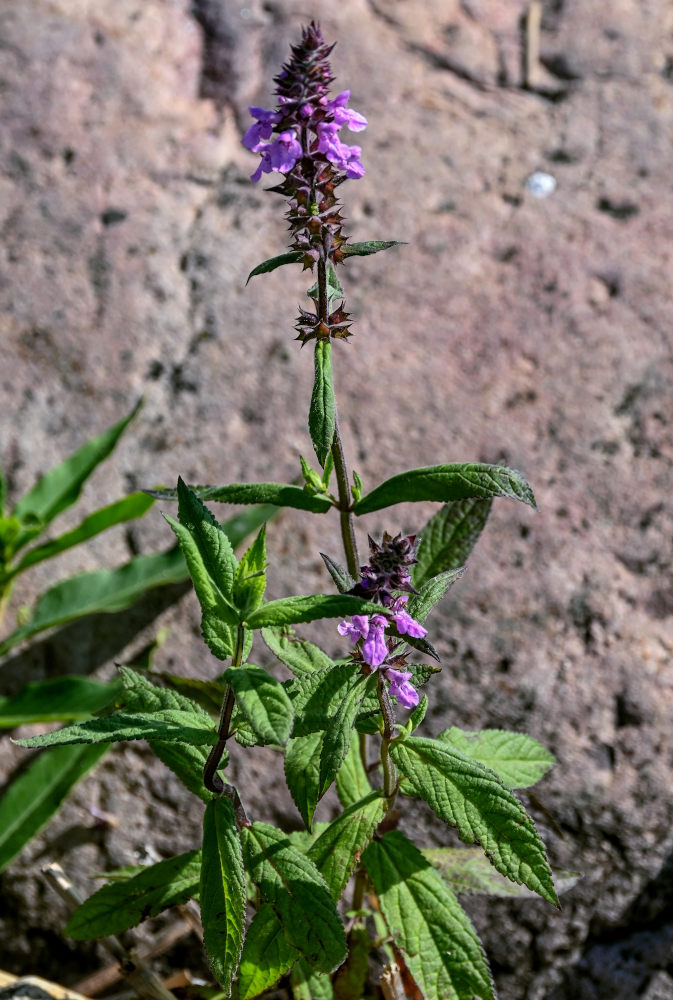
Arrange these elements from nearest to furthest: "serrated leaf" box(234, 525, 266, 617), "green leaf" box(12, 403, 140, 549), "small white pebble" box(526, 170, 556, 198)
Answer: "serrated leaf" box(234, 525, 266, 617)
"green leaf" box(12, 403, 140, 549)
"small white pebble" box(526, 170, 556, 198)

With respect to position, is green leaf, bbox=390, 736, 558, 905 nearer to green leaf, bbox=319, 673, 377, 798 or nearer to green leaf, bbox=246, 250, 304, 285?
green leaf, bbox=319, 673, 377, 798

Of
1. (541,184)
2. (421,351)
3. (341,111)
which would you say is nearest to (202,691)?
(341,111)

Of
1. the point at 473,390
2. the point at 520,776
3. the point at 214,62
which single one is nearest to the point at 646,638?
the point at 520,776

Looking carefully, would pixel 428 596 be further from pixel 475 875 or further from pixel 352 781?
pixel 475 875

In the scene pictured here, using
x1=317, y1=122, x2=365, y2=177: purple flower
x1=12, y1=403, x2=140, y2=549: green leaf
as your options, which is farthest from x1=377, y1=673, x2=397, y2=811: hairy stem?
x1=12, y1=403, x2=140, y2=549: green leaf

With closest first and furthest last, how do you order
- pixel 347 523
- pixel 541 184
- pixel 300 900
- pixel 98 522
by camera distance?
pixel 300 900 → pixel 347 523 → pixel 98 522 → pixel 541 184
